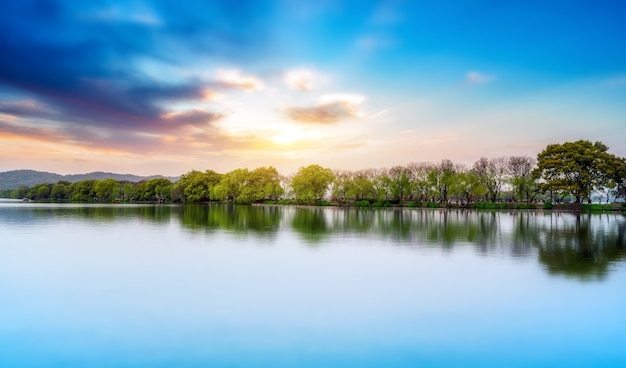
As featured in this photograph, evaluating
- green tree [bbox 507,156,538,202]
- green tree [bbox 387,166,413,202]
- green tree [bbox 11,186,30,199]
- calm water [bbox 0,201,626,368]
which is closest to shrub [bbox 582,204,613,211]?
green tree [bbox 507,156,538,202]

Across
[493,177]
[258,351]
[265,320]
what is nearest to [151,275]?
[265,320]

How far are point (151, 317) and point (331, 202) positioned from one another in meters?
80.5

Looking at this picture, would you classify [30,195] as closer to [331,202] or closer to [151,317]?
[331,202]

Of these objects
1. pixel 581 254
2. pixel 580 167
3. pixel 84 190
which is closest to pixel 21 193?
pixel 84 190

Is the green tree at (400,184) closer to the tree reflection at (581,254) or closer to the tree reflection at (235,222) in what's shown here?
the tree reflection at (235,222)

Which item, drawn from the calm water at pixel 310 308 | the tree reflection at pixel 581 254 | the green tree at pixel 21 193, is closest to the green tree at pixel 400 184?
the tree reflection at pixel 581 254

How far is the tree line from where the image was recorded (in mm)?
54125

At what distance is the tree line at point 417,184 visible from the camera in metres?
54.1

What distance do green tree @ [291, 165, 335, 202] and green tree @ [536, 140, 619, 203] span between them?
43.6 metres

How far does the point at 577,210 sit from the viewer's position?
55250mm

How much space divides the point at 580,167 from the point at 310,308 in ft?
191

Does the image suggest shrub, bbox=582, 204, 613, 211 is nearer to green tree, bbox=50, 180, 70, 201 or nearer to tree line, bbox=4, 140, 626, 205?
tree line, bbox=4, 140, 626, 205

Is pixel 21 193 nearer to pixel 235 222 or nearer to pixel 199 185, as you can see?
pixel 199 185

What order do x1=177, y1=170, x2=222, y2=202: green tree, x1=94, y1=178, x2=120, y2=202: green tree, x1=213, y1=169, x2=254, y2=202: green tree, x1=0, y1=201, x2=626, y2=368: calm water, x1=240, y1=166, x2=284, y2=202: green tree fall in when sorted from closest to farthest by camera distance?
x1=0, y1=201, x2=626, y2=368: calm water, x1=240, y1=166, x2=284, y2=202: green tree, x1=213, y1=169, x2=254, y2=202: green tree, x1=177, y1=170, x2=222, y2=202: green tree, x1=94, y1=178, x2=120, y2=202: green tree
